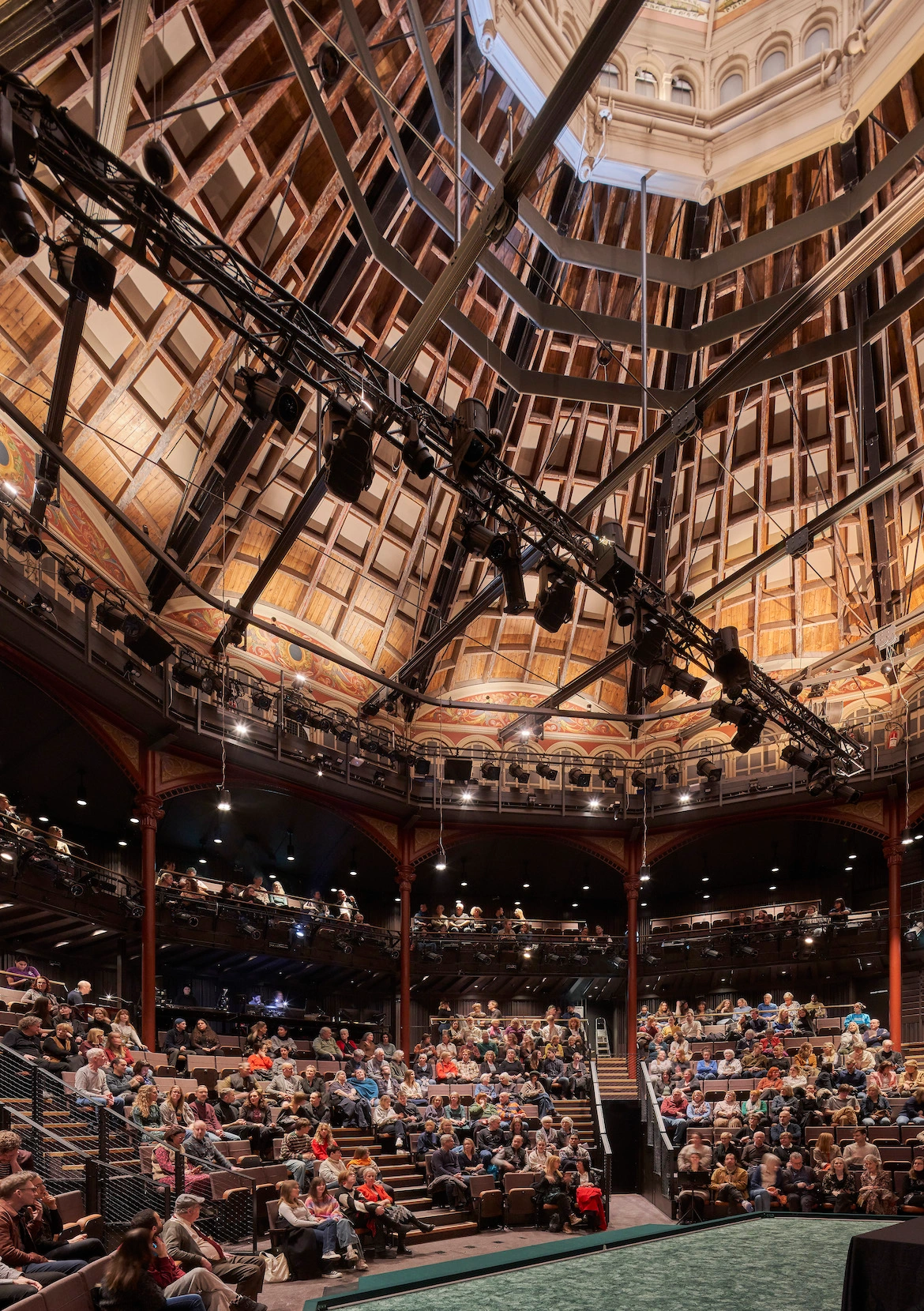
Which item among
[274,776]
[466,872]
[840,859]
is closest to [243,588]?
[274,776]

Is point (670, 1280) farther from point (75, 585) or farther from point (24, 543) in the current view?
point (75, 585)

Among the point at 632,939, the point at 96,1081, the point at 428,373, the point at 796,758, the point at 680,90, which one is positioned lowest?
the point at 96,1081

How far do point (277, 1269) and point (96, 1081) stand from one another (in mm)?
2759

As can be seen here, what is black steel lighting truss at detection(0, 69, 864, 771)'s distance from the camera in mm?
7270

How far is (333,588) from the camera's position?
22.5 metres

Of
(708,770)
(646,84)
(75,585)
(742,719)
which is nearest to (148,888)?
(75,585)

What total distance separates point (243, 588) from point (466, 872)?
1016 centimetres

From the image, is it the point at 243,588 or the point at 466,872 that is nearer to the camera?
the point at 243,588

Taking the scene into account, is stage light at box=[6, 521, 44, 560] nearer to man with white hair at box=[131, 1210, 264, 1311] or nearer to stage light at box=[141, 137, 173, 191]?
stage light at box=[141, 137, 173, 191]

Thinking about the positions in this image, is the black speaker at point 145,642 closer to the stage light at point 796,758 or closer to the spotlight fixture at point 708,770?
the stage light at point 796,758

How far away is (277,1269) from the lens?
8.88m

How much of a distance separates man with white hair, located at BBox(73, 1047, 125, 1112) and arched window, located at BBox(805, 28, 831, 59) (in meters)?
16.5

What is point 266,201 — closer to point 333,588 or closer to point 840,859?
point 333,588

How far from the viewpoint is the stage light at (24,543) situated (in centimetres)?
1298
